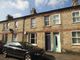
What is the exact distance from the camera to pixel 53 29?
23625mm

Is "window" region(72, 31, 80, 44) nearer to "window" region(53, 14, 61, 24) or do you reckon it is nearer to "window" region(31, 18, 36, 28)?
"window" region(53, 14, 61, 24)

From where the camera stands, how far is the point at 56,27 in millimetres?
23297

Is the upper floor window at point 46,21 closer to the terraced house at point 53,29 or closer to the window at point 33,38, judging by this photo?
the terraced house at point 53,29

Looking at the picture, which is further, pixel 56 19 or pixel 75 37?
pixel 56 19

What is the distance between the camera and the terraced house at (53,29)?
70.5ft

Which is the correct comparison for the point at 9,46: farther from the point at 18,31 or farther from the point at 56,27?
the point at 18,31

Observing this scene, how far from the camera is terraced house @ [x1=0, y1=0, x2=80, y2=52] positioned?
70.5ft

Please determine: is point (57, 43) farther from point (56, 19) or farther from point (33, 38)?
point (33, 38)

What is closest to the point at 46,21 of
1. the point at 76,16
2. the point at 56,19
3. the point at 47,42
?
the point at 56,19

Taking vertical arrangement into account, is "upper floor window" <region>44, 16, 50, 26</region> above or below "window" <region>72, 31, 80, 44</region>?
above

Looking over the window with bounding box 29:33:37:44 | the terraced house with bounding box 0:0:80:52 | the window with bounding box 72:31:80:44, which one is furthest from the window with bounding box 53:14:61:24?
the window with bounding box 29:33:37:44

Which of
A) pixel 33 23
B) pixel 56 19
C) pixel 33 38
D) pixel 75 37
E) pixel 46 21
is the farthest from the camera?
pixel 33 23

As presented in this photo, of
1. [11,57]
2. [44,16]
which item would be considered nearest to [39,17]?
[44,16]

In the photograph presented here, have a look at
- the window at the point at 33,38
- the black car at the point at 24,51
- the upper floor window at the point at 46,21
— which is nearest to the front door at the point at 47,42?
the upper floor window at the point at 46,21
